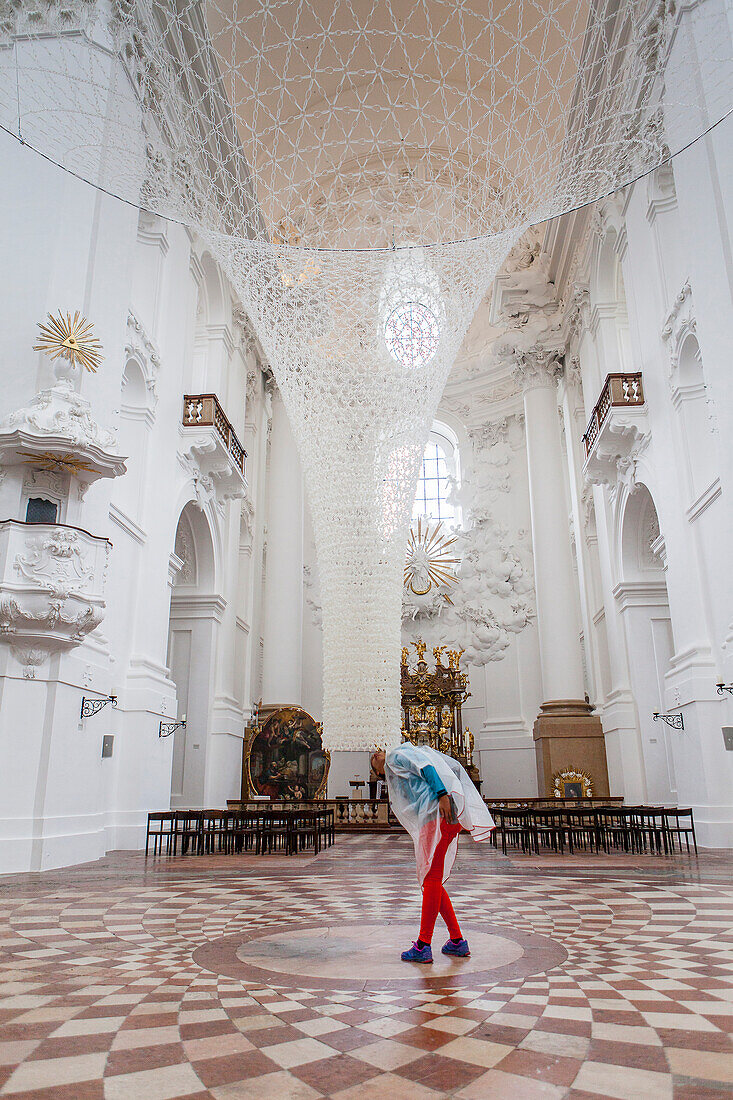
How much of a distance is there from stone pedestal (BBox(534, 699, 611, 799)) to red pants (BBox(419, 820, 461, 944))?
1502 cm

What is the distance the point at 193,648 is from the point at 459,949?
12.9 metres

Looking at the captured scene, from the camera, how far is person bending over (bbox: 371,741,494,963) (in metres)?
4.13

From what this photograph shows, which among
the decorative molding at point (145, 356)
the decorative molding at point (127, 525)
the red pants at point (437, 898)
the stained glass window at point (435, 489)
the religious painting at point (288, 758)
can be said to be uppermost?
the stained glass window at point (435, 489)

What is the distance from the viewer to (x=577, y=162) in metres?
7.21

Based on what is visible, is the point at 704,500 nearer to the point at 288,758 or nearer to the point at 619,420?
the point at 619,420

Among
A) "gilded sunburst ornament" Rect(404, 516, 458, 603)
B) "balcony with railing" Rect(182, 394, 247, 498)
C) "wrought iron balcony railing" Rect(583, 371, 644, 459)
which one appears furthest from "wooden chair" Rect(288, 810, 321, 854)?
"gilded sunburst ornament" Rect(404, 516, 458, 603)

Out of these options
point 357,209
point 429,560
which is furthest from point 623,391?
point 429,560

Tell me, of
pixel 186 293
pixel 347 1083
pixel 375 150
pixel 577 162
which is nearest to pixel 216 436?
pixel 186 293

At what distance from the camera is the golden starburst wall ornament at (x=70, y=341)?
9344 millimetres

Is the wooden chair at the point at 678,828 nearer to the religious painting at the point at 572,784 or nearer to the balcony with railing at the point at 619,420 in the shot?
the religious painting at the point at 572,784

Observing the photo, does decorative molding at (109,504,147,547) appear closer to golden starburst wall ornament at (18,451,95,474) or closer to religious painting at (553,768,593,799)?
golden starburst wall ornament at (18,451,95,474)

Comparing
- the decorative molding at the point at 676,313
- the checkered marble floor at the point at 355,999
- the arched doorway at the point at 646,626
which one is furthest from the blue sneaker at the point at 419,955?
the arched doorway at the point at 646,626

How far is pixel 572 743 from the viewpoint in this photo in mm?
19078

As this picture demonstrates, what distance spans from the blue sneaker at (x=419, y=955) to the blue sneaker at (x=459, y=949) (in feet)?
0.62
